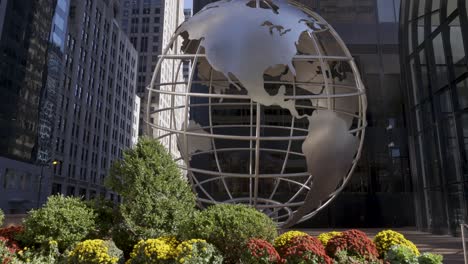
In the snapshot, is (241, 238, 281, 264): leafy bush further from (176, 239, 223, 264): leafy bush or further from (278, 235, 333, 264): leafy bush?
(176, 239, 223, 264): leafy bush

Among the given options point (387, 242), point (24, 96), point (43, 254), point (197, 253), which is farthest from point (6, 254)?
point (24, 96)

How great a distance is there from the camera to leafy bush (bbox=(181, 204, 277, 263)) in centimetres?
655

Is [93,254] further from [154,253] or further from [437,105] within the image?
[437,105]

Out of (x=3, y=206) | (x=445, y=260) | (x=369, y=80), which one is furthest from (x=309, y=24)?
(x=3, y=206)

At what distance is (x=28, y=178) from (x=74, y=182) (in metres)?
12.2

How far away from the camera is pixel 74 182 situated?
194 ft

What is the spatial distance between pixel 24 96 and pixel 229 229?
46.5 meters

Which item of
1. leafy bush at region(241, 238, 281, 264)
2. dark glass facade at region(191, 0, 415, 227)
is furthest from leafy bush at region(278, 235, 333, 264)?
dark glass facade at region(191, 0, 415, 227)

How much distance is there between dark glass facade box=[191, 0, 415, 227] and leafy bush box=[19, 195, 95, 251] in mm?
22281

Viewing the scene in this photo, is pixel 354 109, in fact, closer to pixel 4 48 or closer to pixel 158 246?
pixel 158 246

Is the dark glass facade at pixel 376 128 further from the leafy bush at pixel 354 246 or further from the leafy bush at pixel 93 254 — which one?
the leafy bush at pixel 93 254

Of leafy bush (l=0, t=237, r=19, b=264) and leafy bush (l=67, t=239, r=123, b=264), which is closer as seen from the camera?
leafy bush (l=67, t=239, r=123, b=264)

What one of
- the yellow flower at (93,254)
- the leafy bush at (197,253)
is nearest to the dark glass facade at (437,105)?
the leafy bush at (197,253)

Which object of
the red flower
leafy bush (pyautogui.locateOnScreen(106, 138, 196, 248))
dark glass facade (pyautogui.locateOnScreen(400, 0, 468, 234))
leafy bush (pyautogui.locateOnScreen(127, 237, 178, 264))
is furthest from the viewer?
dark glass facade (pyautogui.locateOnScreen(400, 0, 468, 234))
